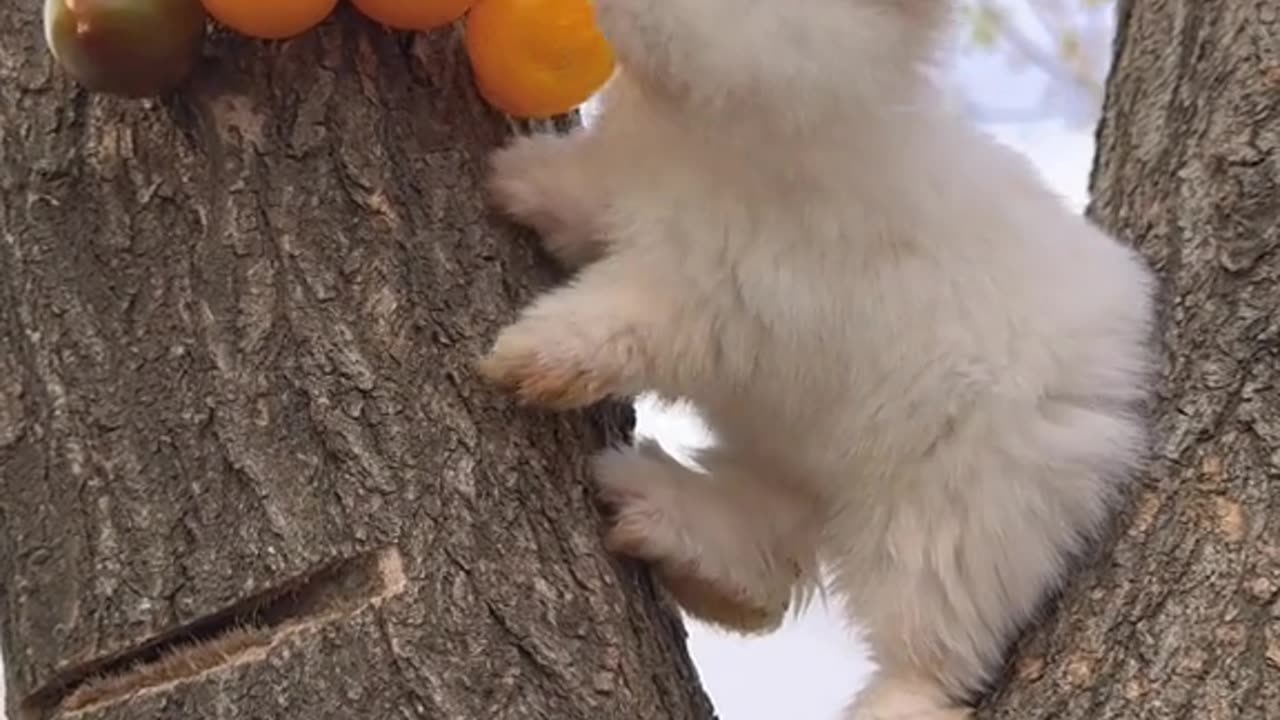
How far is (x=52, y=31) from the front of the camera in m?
1.05

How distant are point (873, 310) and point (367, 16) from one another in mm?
446

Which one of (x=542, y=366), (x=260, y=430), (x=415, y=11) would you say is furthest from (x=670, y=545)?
(x=415, y=11)

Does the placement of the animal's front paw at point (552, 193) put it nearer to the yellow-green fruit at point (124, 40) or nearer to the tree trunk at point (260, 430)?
the tree trunk at point (260, 430)

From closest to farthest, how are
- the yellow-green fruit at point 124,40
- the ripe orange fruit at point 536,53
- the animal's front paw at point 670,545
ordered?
the yellow-green fruit at point 124,40
the ripe orange fruit at point 536,53
the animal's front paw at point 670,545

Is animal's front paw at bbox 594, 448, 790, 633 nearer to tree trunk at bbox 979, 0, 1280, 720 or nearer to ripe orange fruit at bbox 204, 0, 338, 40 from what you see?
tree trunk at bbox 979, 0, 1280, 720

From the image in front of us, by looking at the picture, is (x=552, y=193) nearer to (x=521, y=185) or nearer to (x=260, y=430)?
(x=521, y=185)

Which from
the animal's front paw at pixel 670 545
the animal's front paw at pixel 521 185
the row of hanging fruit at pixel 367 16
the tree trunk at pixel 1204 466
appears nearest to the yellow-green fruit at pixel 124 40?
the row of hanging fruit at pixel 367 16

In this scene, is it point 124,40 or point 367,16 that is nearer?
point 124,40

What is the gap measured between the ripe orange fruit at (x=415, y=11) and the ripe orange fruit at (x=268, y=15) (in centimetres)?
3

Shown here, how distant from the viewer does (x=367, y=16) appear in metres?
1.16

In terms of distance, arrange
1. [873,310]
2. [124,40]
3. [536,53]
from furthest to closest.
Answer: [873,310], [536,53], [124,40]

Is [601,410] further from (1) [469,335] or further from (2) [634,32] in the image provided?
(2) [634,32]

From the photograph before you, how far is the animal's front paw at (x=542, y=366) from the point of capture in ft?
3.78

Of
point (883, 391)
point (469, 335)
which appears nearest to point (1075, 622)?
point (883, 391)
